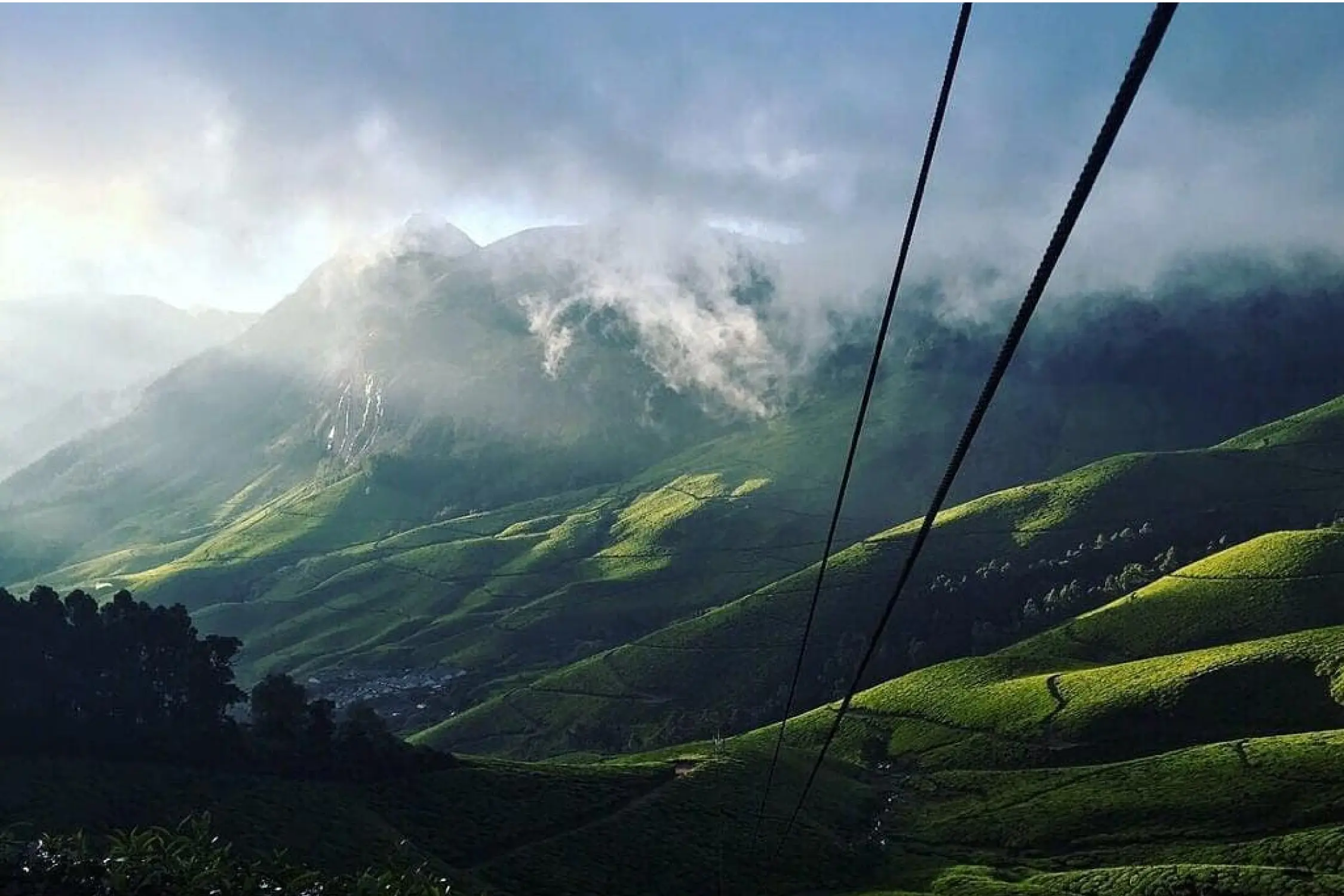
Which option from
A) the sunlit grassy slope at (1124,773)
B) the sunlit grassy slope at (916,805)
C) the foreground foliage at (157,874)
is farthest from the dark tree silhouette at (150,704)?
the sunlit grassy slope at (1124,773)

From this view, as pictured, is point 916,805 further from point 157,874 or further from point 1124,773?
point 157,874

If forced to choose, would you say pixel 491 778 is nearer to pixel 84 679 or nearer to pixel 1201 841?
pixel 84 679

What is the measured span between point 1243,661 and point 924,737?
62.8m

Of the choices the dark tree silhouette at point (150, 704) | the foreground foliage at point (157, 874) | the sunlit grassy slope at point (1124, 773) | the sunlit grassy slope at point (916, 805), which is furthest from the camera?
the sunlit grassy slope at point (1124, 773)

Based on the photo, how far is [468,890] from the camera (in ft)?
263

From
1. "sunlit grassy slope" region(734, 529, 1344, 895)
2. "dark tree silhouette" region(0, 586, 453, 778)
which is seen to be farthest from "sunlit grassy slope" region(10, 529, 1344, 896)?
"dark tree silhouette" region(0, 586, 453, 778)

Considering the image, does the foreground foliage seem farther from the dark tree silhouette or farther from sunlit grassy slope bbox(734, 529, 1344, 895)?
sunlit grassy slope bbox(734, 529, 1344, 895)

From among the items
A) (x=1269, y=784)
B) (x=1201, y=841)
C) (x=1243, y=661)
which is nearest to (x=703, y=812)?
(x=1201, y=841)

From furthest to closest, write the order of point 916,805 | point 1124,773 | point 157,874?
point 916,805, point 1124,773, point 157,874

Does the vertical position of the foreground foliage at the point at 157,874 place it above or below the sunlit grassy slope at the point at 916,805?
above

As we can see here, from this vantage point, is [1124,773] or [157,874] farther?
[1124,773]

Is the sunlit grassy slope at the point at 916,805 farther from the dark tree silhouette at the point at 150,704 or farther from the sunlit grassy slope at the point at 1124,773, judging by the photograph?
the dark tree silhouette at the point at 150,704

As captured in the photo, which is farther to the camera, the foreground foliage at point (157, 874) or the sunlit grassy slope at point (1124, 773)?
the sunlit grassy slope at point (1124, 773)

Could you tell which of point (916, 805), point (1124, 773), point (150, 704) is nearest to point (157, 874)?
point (150, 704)
